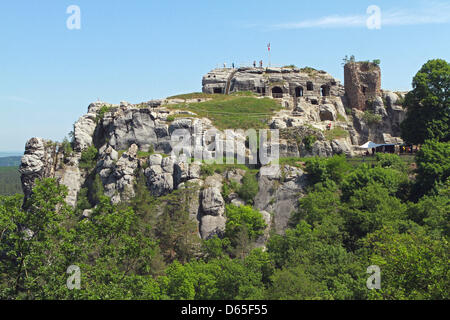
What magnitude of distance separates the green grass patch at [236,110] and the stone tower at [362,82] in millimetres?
15146

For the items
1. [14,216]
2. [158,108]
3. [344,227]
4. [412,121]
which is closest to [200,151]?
[158,108]

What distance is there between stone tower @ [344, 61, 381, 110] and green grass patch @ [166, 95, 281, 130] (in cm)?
1515

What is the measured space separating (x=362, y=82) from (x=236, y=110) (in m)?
24.8

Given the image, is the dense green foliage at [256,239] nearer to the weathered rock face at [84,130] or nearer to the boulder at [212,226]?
the boulder at [212,226]

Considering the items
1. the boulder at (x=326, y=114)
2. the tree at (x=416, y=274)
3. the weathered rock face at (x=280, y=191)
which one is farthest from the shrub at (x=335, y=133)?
the tree at (x=416, y=274)

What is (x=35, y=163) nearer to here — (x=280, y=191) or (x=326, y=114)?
(x=280, y=191)

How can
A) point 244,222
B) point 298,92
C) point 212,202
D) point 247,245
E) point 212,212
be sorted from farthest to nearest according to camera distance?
1. point 298,92
2. point 212,202
3. point 212,212
4. point 244,222
5. point 247,245

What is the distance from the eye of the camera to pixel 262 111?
232 feet

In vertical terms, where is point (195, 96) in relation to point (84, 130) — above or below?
above

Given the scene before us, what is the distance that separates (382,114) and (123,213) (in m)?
58.0

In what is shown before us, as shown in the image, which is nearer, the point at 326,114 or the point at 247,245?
the point at 247,245

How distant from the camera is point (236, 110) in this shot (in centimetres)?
7044

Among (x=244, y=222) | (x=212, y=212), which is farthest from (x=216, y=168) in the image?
(x=244, y=222)
